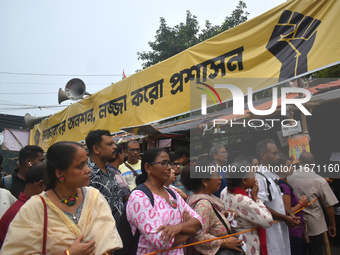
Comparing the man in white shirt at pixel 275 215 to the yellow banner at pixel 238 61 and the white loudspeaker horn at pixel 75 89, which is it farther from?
the white loudspeaker horn at pixel 75 89

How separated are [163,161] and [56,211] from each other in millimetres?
1055

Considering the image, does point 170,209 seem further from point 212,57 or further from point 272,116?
point 272,116

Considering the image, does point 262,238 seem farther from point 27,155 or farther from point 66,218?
point 27,155

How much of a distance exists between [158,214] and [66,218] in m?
0.75

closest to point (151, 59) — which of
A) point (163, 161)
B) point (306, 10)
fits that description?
point (306, 10)

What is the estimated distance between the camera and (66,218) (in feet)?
5.81

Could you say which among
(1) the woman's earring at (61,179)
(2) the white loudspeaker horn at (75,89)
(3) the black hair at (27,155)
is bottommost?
(1) the woman's earring at (61,179)

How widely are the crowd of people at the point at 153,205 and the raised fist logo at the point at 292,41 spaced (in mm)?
1072

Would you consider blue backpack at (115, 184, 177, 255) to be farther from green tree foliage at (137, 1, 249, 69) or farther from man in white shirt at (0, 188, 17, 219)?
green tree foliage at (137, 1, 249, 69)

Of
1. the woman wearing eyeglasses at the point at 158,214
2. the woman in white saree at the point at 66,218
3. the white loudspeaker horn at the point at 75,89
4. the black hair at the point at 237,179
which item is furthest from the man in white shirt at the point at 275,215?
the white loudspeaker horn at the point at 75,89

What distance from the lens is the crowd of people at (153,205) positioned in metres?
1.75

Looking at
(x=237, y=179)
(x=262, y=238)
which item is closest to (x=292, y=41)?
(x=237, y=179)

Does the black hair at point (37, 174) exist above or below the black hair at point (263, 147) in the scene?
below

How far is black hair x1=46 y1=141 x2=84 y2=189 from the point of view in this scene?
189 cm
